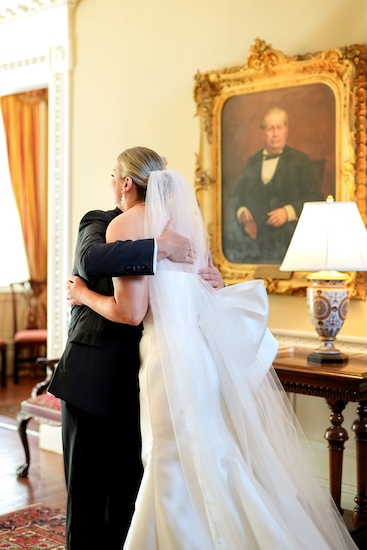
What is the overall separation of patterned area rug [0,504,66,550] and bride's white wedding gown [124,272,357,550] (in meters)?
1.46

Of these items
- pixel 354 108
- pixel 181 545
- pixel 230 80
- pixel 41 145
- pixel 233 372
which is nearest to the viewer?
pixel 181 545

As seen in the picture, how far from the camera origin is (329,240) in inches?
151

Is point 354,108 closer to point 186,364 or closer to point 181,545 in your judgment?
point 186,364

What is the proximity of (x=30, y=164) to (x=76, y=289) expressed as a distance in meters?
6.95

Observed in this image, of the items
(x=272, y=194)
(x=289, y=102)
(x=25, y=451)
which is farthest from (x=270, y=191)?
(x=25, y=451)

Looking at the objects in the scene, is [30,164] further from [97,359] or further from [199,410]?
[199,410]

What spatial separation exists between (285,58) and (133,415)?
255 cm

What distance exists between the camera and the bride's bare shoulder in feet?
9.32

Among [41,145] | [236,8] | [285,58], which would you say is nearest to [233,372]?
[285,58]

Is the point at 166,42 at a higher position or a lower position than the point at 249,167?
higher

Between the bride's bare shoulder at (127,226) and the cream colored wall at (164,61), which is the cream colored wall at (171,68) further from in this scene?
the bride's bare shoulder at (127,226)

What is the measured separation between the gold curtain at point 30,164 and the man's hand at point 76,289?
21.9 feet

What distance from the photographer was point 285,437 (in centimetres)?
309

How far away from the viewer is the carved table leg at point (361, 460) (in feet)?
13.1
